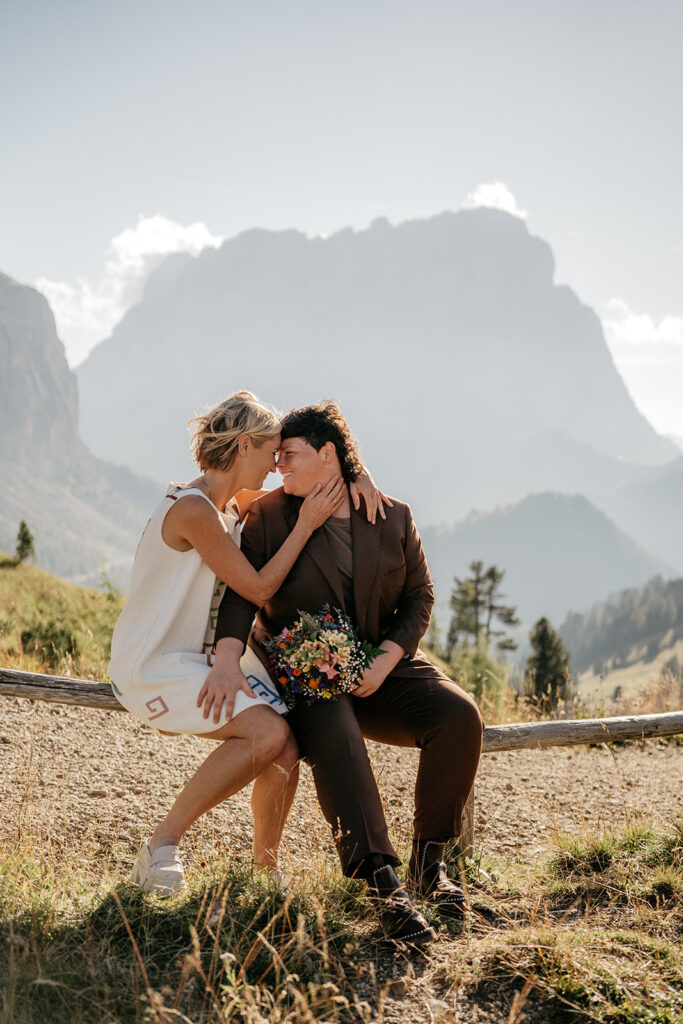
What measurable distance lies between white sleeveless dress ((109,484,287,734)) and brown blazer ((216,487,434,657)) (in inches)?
9.3

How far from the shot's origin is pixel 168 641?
3395 mm

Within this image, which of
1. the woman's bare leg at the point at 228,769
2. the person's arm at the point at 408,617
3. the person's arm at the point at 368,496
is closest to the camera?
the woman's bare leg at the point at 228,769

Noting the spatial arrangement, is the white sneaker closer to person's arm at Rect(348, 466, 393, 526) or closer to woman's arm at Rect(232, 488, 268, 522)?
woman's arm at Rect(232, 488, 268, 522)

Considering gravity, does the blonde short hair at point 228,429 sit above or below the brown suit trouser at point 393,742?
above

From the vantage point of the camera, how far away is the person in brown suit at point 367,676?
2941 mm

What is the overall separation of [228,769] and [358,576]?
1.11 metres

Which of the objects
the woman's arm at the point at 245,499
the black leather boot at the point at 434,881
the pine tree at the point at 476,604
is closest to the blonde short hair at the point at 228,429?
the woman's arm at the point at 245,499

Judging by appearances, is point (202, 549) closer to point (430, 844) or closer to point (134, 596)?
point (134, 596)

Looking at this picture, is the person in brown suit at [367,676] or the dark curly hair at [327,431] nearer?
the person in brown suit at [367,676]

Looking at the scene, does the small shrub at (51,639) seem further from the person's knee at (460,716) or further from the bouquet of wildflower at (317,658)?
the person's knee at (460,716)

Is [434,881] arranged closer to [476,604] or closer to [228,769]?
[228,769]

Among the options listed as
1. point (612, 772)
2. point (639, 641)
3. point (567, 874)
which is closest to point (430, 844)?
point (567, 874)

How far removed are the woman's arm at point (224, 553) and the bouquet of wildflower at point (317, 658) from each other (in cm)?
23

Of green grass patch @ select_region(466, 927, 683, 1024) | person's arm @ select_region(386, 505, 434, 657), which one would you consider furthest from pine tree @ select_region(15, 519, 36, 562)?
green grass patch @ select_region(466, 927, 683, 1024)
